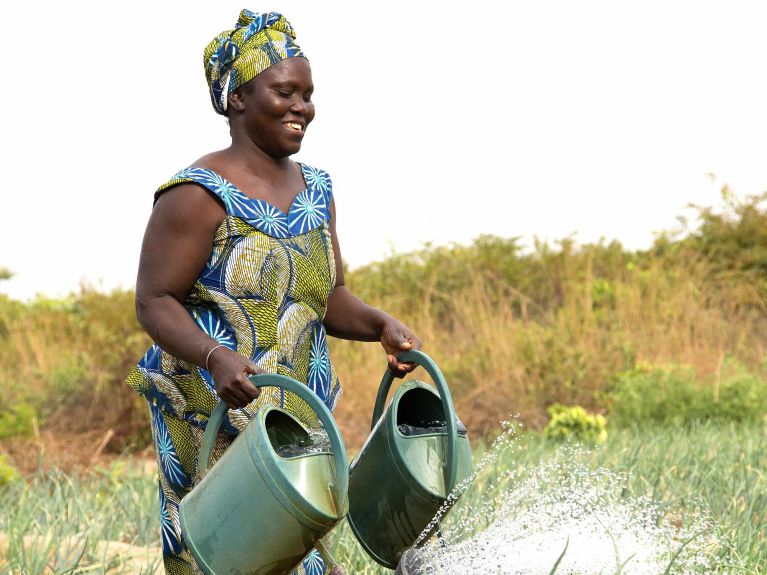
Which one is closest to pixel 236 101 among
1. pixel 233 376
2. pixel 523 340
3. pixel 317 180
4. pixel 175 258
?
pixel 317 180

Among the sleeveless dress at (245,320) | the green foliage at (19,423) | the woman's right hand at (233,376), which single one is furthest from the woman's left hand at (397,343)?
the green foliage at (19,423)

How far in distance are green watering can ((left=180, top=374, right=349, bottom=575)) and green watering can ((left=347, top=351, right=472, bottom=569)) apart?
21 centimetres

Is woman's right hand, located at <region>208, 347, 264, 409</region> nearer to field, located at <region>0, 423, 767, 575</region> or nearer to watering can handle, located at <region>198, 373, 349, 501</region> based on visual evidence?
watering can handle, located at <region>198, 373, 349, 501</region>

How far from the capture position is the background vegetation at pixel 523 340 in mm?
7262

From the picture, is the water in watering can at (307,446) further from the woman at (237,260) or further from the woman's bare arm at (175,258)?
the woman's bare arm at (175,258)

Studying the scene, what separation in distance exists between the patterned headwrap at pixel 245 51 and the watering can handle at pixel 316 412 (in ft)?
2.44

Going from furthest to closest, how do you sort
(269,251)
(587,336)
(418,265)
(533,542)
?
(418,265) < (587,336) < (269,251) < (533,542)

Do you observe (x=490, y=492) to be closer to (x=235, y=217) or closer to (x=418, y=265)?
(x=235, y=217)

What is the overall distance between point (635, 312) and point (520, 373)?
6.65 ft

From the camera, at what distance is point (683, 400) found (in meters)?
7.23

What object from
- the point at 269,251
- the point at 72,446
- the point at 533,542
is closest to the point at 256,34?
the point at 269,251

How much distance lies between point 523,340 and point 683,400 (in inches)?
54.9

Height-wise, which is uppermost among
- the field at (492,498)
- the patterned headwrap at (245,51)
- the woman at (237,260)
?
the patterned headwrap at (245,51)

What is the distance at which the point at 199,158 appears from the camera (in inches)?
97.3
